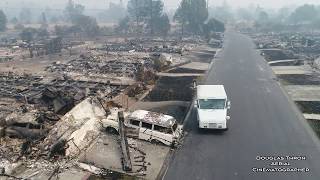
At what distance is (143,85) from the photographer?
128ft

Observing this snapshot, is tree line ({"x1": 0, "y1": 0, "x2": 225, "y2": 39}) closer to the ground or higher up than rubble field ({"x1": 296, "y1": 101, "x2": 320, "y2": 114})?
higher up

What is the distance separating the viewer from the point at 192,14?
11962cm

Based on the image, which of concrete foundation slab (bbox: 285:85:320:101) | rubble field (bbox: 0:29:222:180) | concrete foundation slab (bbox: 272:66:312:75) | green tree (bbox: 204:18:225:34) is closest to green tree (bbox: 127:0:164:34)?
green tree (bbox: 204:18:225:34)

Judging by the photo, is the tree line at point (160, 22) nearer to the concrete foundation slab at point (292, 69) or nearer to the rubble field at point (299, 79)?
the concrete foundation slab at point (292, 69)

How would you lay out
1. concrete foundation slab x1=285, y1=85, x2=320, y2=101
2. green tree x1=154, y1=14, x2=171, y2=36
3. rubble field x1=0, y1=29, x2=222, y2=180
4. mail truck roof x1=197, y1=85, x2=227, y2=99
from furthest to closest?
green tree x1=154, y1=14, x2=171, y2=36, concrete foundation slab x1=285, y1=85, x2=320, y2=101, mail truck roof x1=197, y1=85, x2=227, y2=99, rubble field x1=0, y1=29, x2=222, y2=180

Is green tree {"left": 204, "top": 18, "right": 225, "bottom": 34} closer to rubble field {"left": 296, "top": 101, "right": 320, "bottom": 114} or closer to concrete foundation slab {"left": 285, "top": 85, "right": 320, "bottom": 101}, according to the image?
concrete foundation slab {"left": 285, "top": 85, "right": 320, "bottom": 101}

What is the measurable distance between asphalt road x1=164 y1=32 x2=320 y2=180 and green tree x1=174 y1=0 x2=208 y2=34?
84.0m

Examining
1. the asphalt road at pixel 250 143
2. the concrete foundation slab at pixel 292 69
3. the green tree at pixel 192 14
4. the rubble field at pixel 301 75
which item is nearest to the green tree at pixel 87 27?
the green tree at pixel 192 14

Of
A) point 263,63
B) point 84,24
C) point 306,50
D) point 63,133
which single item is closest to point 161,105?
point 63,133

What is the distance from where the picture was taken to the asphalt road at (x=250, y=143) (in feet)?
64.7

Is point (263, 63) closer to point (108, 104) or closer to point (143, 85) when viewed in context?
point (143, 85)

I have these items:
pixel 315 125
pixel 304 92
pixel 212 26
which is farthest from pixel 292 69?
pixel 212 26

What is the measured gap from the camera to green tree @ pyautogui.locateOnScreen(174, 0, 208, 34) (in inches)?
4685

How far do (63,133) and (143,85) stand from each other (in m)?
17.0
